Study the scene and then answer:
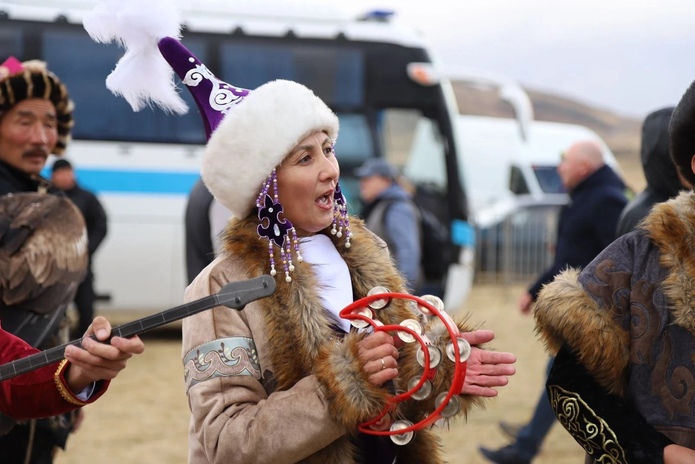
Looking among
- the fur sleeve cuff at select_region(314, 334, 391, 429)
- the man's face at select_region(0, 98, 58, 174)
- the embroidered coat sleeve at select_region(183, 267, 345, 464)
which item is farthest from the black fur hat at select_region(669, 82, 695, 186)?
the man's face at select_region(0, 98, 58, 174)

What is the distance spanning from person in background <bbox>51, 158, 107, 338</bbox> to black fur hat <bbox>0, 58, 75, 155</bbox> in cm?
369

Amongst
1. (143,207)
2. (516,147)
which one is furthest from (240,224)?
(516,147)

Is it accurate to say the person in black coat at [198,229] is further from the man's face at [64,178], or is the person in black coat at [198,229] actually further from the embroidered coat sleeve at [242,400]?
the man's face at [64,178]

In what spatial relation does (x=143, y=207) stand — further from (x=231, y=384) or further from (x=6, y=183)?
(x=231, y=384)

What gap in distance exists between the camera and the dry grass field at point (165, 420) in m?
6.16

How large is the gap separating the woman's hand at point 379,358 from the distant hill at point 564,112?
262 feet

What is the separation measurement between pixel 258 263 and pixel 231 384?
31 centimetres

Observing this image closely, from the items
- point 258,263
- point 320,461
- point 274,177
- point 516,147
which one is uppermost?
point 274,177

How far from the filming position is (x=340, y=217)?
2.55 metres

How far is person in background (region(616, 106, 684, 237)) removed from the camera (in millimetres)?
3788

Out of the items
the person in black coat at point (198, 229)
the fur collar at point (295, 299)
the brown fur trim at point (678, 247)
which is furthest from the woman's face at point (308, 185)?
the person in black coat at point (198, 229)

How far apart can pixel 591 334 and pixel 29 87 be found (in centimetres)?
222

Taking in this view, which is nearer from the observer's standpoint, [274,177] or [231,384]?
[231,384]

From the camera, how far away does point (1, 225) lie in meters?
3.06
